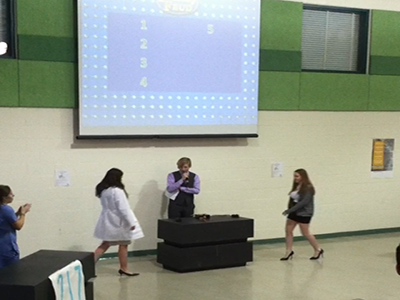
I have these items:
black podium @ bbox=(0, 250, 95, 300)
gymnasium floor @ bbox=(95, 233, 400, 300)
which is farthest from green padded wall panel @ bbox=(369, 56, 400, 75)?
black podium @ bbox=(0, 250, 95, 300)

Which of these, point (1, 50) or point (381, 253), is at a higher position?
point (1, 50)

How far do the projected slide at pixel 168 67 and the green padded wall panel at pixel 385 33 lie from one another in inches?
85.8

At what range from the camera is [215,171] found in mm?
8398

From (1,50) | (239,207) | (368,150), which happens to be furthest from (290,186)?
(1,50)

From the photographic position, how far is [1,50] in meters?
7.05

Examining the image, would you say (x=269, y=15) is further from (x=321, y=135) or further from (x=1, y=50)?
(x=1, y=50)

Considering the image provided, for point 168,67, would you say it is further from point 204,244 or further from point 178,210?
point 204,244

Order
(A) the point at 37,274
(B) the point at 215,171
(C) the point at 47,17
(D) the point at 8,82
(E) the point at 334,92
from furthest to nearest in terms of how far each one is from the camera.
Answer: (E) the point at 334,92 < (B) the point at 215,171 < (C) the point at 47,17 < (D) the point at 8,82 < (A) the point at 37,274

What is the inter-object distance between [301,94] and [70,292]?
5351 mm

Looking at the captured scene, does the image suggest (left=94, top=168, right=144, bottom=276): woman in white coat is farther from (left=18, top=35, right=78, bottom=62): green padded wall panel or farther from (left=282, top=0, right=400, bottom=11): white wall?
(left=282, top=0, right=400, bottom=11): white wall

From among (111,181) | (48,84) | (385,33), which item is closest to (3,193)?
(111,181)

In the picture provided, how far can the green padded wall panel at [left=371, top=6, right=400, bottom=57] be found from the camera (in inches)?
373

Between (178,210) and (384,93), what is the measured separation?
13.3ft

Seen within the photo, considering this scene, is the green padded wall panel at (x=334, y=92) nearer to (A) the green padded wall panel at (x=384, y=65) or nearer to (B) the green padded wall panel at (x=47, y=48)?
(A) the green padded wall panel at (x=384, y=65)
